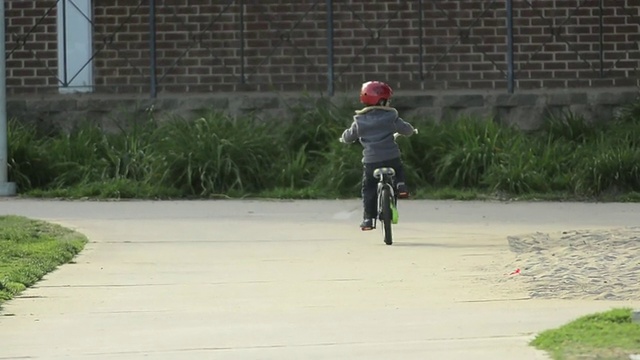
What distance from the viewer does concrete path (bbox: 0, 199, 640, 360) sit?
7355 millimetres

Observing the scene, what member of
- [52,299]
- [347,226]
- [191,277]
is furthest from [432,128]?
[52,299]

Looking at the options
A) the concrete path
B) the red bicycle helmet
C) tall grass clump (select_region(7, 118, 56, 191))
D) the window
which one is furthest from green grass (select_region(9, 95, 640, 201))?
the red bicycle helmet

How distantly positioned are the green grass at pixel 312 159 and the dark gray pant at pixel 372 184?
274 cm

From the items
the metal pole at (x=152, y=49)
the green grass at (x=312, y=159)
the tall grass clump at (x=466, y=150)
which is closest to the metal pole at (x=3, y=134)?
the green grass at (x=312, y=159)

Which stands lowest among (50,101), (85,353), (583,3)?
(85,353)

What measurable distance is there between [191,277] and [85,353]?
2563 millimetres

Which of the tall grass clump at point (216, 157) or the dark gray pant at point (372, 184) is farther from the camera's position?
the tall grass clump at point (216, 157)

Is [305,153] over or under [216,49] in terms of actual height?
under

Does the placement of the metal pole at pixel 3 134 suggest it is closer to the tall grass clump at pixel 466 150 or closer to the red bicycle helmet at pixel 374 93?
the tall grass clump at pixel 466 150

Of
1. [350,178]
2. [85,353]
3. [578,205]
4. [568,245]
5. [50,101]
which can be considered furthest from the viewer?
[50,101]

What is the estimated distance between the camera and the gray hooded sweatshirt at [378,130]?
477 inches

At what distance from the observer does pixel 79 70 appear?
17641 millimetres

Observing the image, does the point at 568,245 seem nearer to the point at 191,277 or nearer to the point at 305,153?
the point at 191,277

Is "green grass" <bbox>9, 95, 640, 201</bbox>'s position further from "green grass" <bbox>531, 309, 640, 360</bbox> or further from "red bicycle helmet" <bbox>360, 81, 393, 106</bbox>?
"green grass" <bbox>531, 309, 640, 360</bbox>
